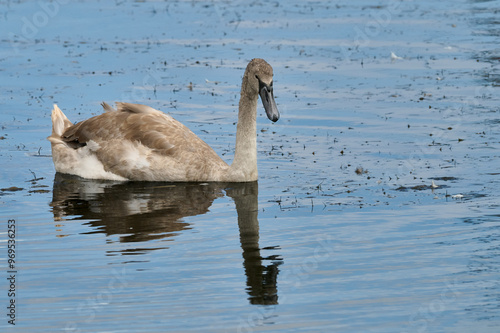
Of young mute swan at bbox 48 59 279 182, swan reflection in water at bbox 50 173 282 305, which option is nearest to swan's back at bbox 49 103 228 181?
young mute swan at bbox 48 59 279 182

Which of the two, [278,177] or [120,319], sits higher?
[278,177]

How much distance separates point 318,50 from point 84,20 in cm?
983

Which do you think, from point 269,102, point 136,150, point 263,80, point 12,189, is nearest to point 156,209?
point 136,150

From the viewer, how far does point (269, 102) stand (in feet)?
48.2

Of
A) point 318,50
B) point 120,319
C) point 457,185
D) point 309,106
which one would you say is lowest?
point 120,319

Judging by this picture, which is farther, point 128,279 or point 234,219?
point 234,219

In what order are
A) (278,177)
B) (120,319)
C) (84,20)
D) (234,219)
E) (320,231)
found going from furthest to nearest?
(84,20) → (278,177) → (234,219) → (320,231) → (120,319)

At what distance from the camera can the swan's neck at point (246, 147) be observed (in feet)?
50.4

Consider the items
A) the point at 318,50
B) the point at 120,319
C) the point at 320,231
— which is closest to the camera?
the point at 120,319

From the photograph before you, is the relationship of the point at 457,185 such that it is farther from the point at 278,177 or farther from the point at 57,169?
the point at 57,169

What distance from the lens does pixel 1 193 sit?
1457cm

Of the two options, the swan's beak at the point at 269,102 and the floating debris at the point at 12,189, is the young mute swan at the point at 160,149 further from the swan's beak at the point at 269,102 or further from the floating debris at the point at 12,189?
the floating debris at the point at 12,189

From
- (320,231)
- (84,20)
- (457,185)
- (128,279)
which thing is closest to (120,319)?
(128,279)

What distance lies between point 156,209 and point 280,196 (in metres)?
1.97
